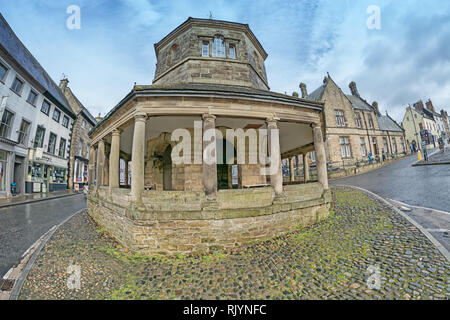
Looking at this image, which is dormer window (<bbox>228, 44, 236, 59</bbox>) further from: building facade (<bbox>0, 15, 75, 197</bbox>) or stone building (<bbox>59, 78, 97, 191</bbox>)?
stone building (<bbox>59, 78, 97, 191</bbox>)

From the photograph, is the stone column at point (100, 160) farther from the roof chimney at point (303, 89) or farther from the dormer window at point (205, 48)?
the roof chimney at point (303, 89)

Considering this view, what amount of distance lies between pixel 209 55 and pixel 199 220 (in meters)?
8.73

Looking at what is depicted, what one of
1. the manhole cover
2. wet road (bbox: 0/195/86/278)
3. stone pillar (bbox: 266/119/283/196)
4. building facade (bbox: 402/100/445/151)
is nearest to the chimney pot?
wet road (bbox: 0/195/86/278)

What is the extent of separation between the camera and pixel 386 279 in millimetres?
3227

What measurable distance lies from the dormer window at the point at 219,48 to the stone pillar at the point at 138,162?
21.1ft

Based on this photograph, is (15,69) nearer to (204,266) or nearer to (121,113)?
(121,113)

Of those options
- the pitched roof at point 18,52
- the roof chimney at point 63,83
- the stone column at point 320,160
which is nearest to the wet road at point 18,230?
the stone column at point 320,160

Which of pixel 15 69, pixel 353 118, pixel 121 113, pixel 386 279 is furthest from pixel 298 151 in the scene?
pixel 15 69

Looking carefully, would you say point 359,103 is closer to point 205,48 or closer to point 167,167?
point 205,48

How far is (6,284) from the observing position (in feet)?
11.6

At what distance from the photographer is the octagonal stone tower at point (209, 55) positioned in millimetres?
9000

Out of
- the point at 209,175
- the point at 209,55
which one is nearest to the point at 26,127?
the point at 209,55

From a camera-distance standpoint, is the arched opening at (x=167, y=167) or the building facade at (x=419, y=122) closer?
the arched opening at (x=167, y=167)

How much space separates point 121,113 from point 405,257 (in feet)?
30.5
